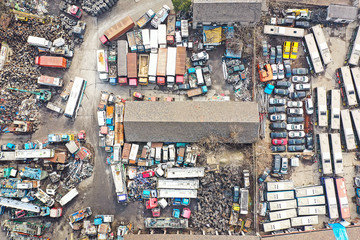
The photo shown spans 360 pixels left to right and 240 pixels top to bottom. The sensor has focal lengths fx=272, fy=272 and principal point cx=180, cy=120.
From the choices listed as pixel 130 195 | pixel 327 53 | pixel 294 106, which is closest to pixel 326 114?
pixel 294 106

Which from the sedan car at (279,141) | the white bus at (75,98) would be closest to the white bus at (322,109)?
the sedan car at (279,141)

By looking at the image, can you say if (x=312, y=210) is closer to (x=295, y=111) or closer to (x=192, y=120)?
(x=295, y=111)

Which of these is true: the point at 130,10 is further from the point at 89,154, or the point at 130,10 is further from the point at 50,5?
the point at 89,154

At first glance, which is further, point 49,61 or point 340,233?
point 49,61

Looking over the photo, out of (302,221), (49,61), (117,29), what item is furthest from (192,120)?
→ (49,61)

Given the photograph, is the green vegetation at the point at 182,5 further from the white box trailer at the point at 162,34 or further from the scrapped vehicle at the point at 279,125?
the scrapped vehicle at the point at 279,125

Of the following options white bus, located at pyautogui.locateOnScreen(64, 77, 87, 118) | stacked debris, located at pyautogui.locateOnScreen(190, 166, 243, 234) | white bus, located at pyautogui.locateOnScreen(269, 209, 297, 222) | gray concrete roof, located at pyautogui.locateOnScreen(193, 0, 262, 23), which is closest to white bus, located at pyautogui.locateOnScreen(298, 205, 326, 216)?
white bus, located at pyautogui.locateOnScreen(269, 209, 297, 222)
